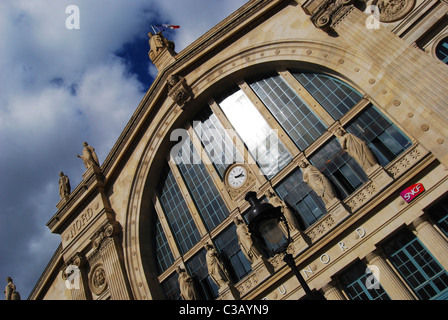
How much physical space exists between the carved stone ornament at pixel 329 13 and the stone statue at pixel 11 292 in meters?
26.4

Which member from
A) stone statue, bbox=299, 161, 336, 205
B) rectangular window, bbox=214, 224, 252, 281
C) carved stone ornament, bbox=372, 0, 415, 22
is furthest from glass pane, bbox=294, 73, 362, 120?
rectangular window, bbox=214, 224, 252, 281

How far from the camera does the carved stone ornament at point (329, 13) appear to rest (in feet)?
48.5

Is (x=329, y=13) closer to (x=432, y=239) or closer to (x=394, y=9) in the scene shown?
(x=394, y=9)

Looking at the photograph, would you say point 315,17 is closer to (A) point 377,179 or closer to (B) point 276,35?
(B) point 276,35

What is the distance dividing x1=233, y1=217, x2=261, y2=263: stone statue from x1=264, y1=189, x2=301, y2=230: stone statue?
71.0 inches

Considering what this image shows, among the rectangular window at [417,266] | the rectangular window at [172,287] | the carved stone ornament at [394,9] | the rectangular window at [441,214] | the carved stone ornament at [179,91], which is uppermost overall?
the carved stone ornament at [179,91]

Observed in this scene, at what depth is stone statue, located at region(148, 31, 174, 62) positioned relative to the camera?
24.0 meters

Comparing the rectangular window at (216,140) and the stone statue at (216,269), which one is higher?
the rectangular window at (216,140)

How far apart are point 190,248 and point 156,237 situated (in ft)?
10.2

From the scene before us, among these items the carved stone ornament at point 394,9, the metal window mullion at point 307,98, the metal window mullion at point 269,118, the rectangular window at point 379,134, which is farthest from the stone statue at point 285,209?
the carved stone ornament at point 394,9

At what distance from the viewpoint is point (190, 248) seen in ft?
59.8

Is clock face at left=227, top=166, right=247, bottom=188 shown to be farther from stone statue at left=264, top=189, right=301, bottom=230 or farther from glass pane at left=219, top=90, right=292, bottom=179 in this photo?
stone statue at left=264, top=189, right=301, bottom=230

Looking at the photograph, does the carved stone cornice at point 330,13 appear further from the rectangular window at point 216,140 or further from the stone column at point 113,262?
the stone column at point 113,262

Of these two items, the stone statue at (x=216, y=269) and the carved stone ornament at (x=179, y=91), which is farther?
the carved stone ornament at (x=179, y=91)
